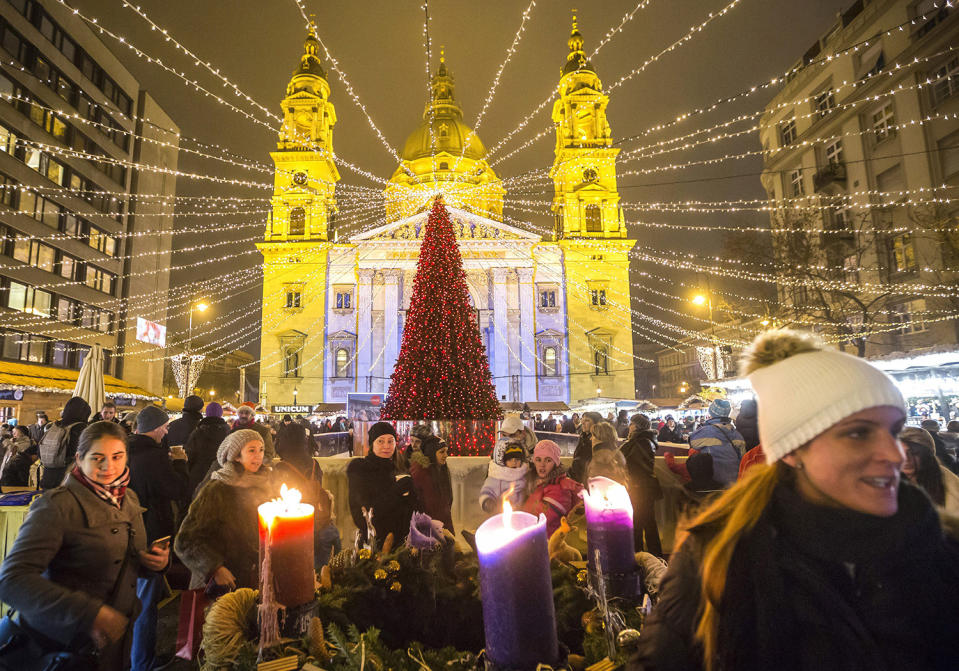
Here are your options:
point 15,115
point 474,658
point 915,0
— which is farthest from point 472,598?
point 15,115

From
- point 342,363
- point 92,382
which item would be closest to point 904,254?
point 92,382

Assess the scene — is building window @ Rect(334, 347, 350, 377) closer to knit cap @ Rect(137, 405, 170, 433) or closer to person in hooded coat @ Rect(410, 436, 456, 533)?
knit cap @ Rect(137, 405, 170, 433)

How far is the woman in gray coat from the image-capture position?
6.82 ft

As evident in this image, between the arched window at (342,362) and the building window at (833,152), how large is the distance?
30836 mm

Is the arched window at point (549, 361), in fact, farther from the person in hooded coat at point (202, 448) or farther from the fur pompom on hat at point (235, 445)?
the fur pompom on hat at point (235, 445)

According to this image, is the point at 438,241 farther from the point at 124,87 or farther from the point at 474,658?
the point at 124,87

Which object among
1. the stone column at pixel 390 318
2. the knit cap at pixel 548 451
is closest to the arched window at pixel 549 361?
the stone column at pixel 390 318

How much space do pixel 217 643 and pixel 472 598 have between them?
88 centimetres

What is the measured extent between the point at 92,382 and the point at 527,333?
30468 mm

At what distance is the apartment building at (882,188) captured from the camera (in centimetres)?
1909

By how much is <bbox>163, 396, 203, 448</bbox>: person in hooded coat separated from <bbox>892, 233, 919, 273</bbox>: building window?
82.8ft

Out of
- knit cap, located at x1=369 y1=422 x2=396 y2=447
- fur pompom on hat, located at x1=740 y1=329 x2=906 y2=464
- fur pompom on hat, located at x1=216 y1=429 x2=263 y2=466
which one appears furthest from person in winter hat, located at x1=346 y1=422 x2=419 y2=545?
fur pompom on hat, located at x1=740 y1=329 x2=906 y2=464

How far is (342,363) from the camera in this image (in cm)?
3678

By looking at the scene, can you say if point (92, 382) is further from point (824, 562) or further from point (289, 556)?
point (824, 562)
